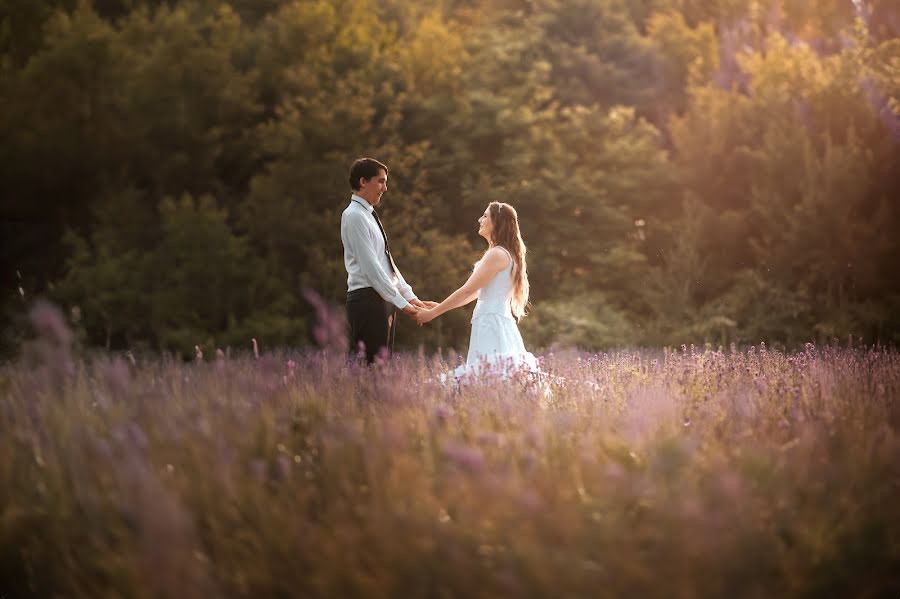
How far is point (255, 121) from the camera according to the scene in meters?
20.7

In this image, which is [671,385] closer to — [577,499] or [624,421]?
[624,421]

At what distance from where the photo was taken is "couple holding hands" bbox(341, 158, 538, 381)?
266 inches

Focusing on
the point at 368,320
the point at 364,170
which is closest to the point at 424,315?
the point at 368,320

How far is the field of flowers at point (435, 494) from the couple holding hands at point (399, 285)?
1.70 metres

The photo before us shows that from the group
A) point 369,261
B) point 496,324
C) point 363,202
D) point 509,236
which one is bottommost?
point 496,324

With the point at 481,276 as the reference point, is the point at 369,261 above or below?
above

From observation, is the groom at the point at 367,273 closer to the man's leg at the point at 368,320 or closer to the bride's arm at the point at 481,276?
the man's leg at the point at 368,320

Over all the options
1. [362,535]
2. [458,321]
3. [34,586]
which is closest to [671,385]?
[362,535]

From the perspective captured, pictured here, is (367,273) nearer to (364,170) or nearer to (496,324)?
(364,170)

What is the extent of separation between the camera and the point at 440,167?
1922 centimetres

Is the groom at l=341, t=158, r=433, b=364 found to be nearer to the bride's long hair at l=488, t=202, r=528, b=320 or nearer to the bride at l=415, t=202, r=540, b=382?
the bride at l=415, t=202, r=540, b=382

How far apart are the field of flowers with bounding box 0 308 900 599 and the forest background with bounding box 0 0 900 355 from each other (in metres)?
11.6

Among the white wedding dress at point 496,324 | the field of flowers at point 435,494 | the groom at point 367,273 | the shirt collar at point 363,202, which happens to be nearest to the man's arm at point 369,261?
the groom at point 367,273

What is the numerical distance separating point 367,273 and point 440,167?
1273 cm
